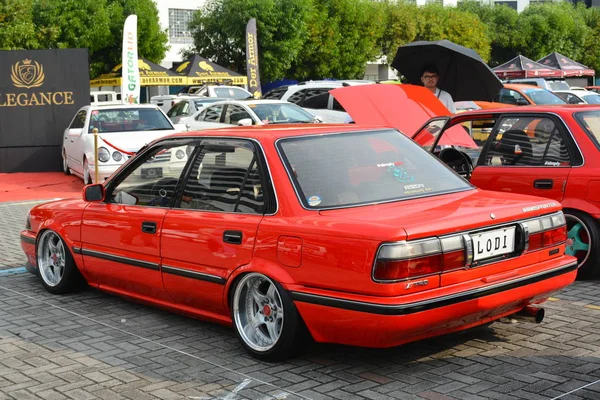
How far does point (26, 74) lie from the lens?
18781 mm

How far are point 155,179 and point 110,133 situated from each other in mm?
9925

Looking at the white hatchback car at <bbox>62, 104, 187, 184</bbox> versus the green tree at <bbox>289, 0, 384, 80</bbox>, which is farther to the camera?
the green tree at <bbox>289, 0, 384, 80</bbox>

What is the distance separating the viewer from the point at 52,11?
36.5m

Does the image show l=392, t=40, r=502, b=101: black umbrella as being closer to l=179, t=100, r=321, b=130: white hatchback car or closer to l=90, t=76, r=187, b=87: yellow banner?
l=179, t=100, r=321, b=130: white hatchback car

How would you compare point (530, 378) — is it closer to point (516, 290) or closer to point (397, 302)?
point (516, 290)

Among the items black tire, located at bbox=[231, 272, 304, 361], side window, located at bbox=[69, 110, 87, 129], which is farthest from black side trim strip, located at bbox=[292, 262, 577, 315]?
side window, located at bbox=[69, 110, 87, 129]

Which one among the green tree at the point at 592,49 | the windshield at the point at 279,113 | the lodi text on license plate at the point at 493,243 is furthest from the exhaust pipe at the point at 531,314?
the green tree at the point at 592,49

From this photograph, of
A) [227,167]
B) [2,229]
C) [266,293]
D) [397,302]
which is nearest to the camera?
[397,302]

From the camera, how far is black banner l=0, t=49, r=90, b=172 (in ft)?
61.4

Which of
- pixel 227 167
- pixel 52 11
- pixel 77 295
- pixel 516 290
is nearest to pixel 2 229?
pixel 77 295

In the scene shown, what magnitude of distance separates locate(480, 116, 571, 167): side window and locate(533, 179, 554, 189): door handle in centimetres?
15

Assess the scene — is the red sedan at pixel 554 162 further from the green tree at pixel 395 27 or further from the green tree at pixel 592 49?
the green tree at pixel 592 49

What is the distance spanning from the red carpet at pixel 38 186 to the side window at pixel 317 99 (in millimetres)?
6126

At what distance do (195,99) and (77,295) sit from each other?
53.9 ft
